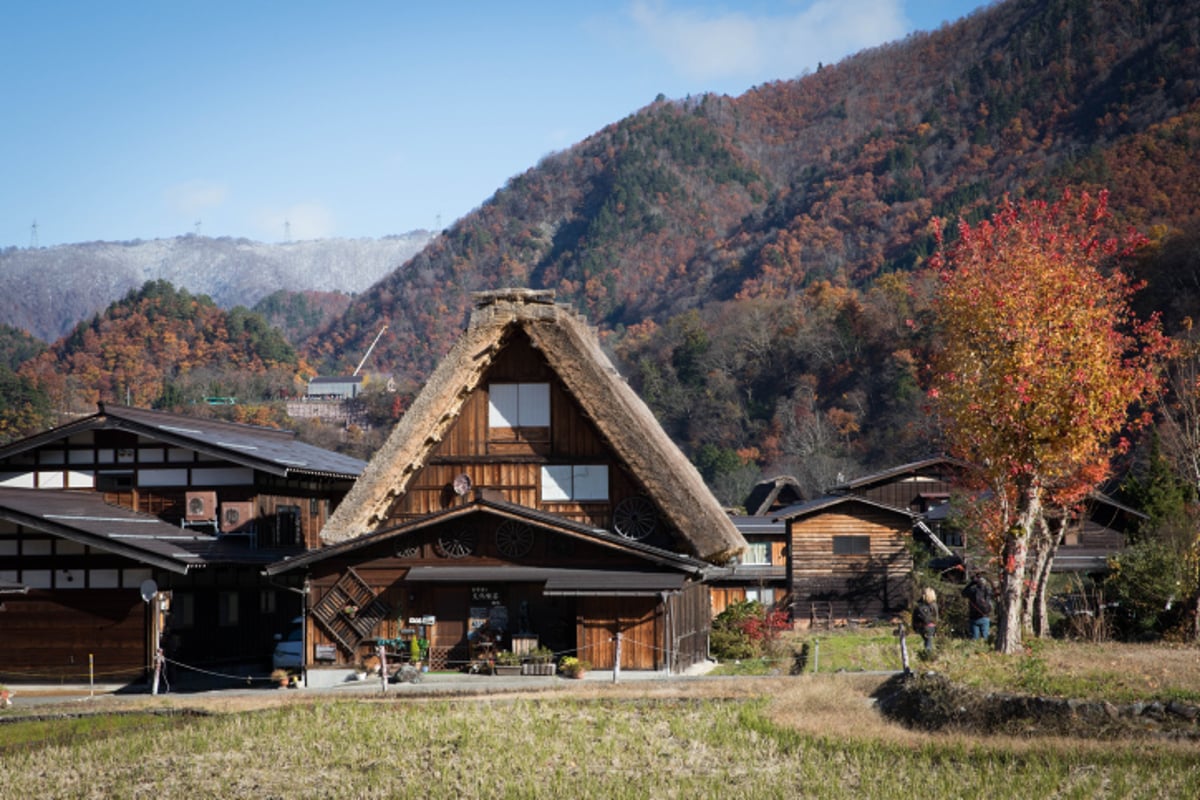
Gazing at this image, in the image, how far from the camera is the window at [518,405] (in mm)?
30594

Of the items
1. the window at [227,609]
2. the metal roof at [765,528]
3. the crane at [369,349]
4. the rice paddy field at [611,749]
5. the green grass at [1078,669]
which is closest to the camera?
the rice paddy field at [611,749]

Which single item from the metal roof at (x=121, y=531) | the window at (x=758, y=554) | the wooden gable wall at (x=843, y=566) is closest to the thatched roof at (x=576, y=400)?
the metal roof at (x=121, y=531)

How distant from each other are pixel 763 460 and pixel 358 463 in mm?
50838

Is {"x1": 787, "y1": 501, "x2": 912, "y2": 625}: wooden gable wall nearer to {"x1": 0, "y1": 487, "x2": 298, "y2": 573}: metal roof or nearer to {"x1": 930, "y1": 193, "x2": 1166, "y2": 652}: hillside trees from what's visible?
{"x1": 930, "y1": 193, "x2": 1166, "y2": 652}: hillside trees

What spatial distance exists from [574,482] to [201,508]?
1060cm

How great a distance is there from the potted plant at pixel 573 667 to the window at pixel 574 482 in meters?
4.47

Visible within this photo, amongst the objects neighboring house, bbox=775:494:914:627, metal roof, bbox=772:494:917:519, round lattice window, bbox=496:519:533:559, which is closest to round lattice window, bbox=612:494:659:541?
round lattice window, bbox=496:519:533:559

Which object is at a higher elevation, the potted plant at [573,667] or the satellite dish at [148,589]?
the satellite dish at [148,589]

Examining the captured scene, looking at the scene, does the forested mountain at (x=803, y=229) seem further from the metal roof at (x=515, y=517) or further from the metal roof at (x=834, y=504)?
the metal roof at (x=515, y=517)

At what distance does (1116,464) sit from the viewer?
2357 inches

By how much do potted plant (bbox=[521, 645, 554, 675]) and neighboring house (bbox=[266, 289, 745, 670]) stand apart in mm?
354

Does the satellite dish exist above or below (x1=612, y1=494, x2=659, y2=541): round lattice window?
below

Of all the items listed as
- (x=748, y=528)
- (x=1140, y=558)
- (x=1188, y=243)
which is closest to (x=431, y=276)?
(x=1188, y=243)

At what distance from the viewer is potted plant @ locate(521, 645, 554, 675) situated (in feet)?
87.8
